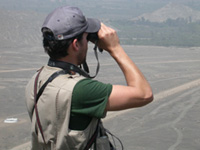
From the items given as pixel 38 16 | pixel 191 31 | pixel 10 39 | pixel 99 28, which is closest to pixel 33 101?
pixel 99 28

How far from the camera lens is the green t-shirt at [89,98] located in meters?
1.81

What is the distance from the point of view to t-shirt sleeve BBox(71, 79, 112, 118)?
181cm

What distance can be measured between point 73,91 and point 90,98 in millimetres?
82

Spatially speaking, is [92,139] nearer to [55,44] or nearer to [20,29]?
[55,44]

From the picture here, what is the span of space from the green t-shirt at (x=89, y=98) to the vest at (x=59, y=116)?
0.09ft

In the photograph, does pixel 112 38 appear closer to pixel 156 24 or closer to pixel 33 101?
pixel 33 101

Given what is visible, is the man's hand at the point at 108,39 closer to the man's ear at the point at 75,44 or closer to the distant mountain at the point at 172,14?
the man's ear at the point at 75,44

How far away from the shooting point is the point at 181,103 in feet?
31.7

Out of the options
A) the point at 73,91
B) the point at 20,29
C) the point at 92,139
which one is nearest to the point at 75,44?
the point at 73,91

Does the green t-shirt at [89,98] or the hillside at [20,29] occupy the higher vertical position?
the green t-shirt at [89,98]

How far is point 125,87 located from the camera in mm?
1884

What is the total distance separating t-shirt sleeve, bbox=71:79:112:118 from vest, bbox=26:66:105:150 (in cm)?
3

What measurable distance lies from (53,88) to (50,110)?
107mm

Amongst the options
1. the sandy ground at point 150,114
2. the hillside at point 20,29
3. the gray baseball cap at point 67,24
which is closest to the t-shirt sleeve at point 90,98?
the gray baseball cap at point 67,24
